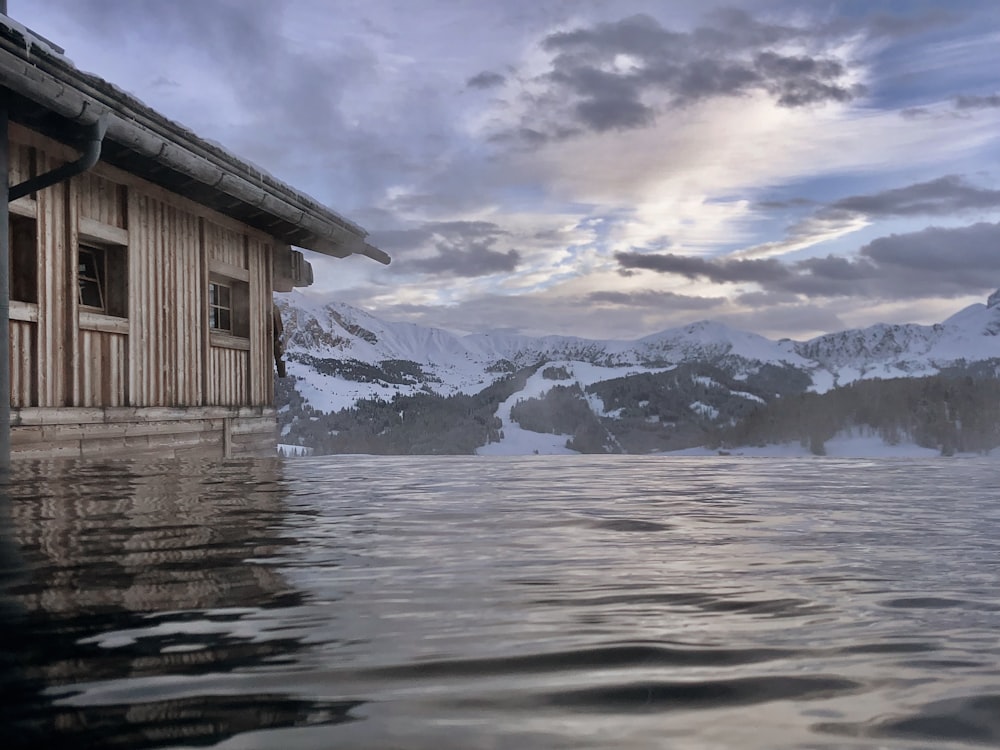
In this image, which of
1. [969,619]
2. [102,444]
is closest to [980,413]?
[102,444]

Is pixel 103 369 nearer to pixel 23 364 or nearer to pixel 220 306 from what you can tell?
pixel 23 364

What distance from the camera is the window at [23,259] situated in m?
6.20

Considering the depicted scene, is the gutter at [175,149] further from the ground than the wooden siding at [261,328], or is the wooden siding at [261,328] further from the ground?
the gutter at [175,149]

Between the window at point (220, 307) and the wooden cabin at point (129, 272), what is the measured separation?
0.02m

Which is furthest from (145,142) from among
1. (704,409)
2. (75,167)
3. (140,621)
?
(704,409)

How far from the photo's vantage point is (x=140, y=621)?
3.74ft

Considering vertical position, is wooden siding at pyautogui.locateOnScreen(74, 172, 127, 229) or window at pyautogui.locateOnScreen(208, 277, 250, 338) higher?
wooden siding at pyautogui.locateOnScreen(74, 172, 127, 229)

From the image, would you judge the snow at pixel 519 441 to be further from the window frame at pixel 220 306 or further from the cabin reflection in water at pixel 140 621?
the cabin reflection in water at pixel 140 621

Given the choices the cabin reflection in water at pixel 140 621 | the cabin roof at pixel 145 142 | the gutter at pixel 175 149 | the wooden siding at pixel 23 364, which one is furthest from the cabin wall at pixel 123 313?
the cabin reflection in water at pixel 140 621

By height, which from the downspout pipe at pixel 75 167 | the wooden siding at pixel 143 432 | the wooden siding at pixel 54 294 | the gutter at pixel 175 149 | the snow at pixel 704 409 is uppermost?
the gutter at pixel 175 149

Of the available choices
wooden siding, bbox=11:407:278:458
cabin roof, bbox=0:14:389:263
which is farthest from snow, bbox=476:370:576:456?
cabin roof, bbox=0:14:389:263

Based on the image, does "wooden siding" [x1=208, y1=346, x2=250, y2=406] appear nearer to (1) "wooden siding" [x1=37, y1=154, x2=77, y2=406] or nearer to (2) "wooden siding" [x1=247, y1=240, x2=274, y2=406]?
(2) "wooden siding" [x1=247, y1=240, x2=274, y2=406]

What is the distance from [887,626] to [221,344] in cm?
869

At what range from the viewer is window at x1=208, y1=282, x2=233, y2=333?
9.25 meters
